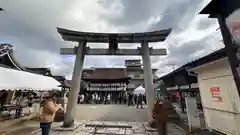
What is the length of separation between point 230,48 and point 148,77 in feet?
17.8

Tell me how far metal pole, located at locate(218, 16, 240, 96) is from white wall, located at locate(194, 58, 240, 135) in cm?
247

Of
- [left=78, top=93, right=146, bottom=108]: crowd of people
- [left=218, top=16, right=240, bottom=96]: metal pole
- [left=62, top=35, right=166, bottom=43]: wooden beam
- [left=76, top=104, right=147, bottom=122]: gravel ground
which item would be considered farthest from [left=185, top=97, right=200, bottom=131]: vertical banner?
[left=78, top=93, right=146, bottom=108]: crowd of people

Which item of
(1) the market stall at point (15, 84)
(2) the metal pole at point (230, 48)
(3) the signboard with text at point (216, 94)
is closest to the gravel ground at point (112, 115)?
(1) the market stall at point (15, 84)

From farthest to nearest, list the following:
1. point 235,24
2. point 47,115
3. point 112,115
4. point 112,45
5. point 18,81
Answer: point 112,115, point 112,45, point 18,81, point 47,115, point 235,24

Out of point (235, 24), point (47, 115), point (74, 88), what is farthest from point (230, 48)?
point (74, 88)

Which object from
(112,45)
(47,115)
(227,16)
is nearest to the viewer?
(227,16)

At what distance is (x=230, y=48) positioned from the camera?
3.17 m

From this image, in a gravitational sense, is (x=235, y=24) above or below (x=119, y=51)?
below

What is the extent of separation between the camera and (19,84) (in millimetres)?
8781

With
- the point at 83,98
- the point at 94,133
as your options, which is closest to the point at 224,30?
the point at 94,133

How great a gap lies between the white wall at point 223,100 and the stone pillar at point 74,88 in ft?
22.8

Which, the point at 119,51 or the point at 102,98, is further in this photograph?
the point at 102,98

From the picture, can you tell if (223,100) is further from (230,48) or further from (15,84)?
(15,84)

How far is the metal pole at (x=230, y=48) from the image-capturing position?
119 inches
